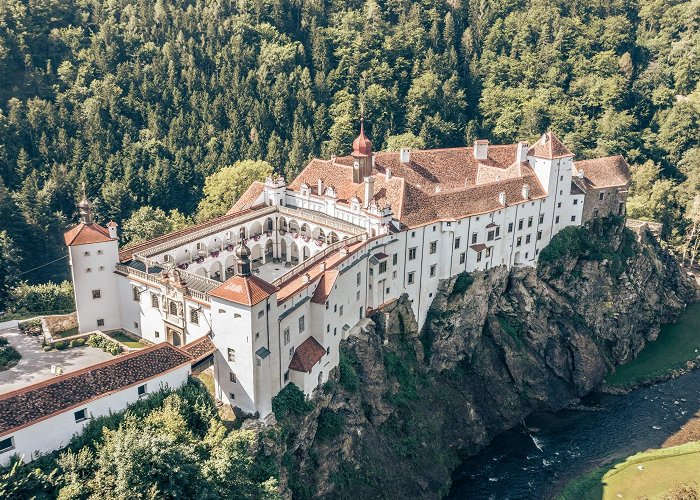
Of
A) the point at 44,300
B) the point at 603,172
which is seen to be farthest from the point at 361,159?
the point at 603,172

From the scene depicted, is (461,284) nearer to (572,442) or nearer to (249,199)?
(572,442)

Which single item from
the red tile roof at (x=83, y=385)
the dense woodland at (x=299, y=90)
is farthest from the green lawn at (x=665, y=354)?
the red tile roof at (x=83, y=385)

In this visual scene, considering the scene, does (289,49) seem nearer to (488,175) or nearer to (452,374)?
A: (488,175)

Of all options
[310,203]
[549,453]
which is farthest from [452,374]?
[310,203]

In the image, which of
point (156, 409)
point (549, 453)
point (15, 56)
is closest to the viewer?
point (156, 409)

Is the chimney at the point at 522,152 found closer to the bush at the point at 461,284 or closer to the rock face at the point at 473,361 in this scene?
the rock face at the point at 473,361
